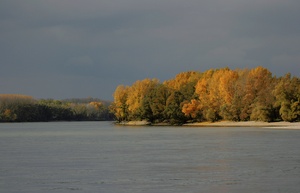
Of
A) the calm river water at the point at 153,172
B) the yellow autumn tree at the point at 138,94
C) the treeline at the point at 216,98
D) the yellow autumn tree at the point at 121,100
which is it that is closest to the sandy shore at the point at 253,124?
the treeline at the point at 216,98

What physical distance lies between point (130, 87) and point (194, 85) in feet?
103

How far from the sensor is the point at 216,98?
139125 mm

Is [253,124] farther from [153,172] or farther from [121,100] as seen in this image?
[153,172]

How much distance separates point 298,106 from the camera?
380ft

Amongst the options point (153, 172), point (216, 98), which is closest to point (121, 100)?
point (216, 98)

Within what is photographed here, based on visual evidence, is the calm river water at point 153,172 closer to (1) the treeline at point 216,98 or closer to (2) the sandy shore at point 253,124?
(2) the sandy shore at point 253,124

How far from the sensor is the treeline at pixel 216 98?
4753 inches

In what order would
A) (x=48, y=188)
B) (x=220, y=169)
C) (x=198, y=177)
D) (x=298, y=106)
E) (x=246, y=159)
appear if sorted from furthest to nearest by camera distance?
(x=298, y=106) < (x=246, y=159) < (x=220, y=169) < (x=198, y=177) < (x=48, y=188)

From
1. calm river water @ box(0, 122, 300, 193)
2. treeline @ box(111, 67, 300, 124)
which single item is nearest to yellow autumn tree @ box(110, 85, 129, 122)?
treeline @ box(111, 67, 300, 124)

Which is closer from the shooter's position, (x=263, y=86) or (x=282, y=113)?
(x=282, y=113)

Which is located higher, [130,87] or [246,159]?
[130,87]

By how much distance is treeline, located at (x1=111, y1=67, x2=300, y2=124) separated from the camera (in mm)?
120738

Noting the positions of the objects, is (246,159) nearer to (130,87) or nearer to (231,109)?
(231,109)

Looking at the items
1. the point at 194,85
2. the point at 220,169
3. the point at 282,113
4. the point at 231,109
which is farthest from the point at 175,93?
the point at 220,169
